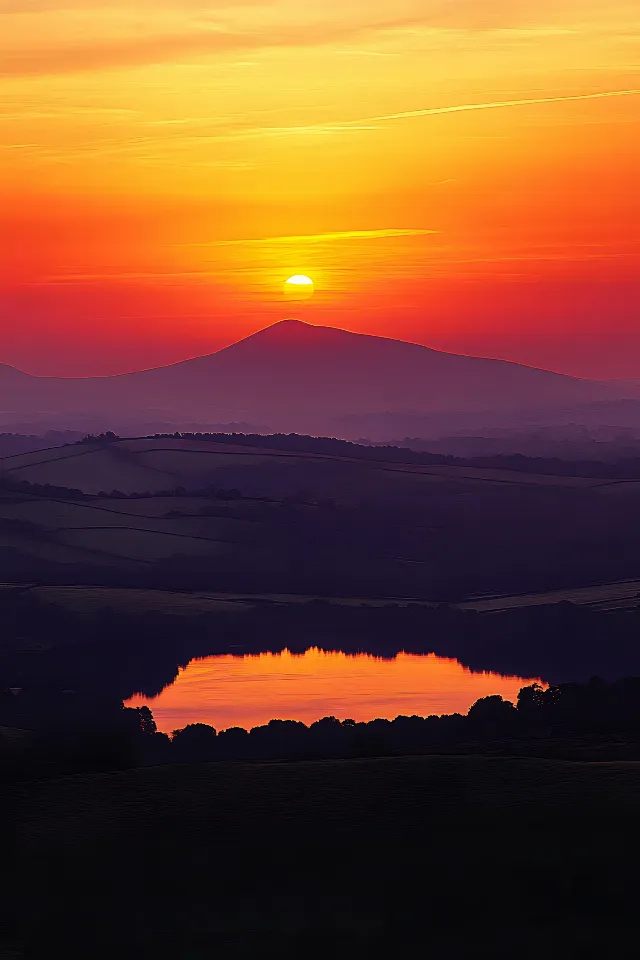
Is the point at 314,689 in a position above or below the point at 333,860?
above

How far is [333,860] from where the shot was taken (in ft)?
146

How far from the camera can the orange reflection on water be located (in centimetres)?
11644

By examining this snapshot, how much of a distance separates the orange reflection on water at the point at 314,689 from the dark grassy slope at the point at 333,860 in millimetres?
55625

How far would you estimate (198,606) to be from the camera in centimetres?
16312

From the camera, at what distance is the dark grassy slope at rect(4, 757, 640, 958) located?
3869 centimetres

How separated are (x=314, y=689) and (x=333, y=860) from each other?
→ 8388cm

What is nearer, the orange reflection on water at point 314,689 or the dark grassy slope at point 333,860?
the dark grassy slope at point 333,860

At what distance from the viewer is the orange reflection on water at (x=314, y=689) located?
382 ft

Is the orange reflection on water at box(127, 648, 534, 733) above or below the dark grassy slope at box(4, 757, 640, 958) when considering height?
above

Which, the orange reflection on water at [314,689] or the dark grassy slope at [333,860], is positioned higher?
the orange reflection on water at [314,689]

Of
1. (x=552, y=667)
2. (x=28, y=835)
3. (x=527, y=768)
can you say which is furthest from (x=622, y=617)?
(x=28, y=835)

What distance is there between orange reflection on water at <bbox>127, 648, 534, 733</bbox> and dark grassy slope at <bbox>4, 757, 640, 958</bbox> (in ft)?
182

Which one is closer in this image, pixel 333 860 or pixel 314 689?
pixel 333 860

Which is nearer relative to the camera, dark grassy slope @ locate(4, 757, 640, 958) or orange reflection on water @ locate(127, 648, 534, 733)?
dark grassy slope @ locate(4, 757, 640, 958)
